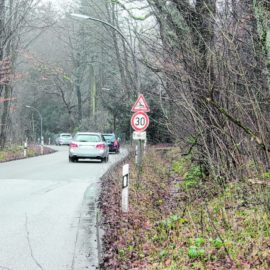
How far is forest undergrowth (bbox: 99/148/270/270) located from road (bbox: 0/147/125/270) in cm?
34

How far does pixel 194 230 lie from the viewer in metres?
7.18

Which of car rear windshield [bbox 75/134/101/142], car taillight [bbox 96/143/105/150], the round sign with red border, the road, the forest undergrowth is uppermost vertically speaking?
the round sign with red border

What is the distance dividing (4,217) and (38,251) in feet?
8.96

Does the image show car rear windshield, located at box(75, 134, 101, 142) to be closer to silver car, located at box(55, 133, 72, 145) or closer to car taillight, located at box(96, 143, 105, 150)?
car taillight, located at box(96, 143, 105, 150)

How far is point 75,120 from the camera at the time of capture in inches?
2832

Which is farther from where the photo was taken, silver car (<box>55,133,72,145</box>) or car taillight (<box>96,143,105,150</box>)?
silver car (<box>55,133,72,145</box>)

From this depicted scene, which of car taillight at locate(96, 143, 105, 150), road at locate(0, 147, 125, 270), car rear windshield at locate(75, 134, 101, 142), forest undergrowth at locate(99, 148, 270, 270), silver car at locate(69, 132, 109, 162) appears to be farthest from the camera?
car rear windshield at locate(75, 134, 101, 142)

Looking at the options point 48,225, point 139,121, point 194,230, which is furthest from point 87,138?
point 194,230

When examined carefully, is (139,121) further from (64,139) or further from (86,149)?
(64,139)

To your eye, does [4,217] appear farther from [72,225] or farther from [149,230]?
[149,230]

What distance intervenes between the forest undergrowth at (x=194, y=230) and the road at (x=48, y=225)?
1.13 feet

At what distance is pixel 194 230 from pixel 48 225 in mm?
2868

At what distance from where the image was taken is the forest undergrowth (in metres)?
5.96

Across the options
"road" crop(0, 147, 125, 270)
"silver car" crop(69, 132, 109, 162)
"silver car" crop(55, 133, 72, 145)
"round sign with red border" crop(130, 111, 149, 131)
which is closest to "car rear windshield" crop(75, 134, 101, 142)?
"silver car" crop(69, 132, 109, 162)
